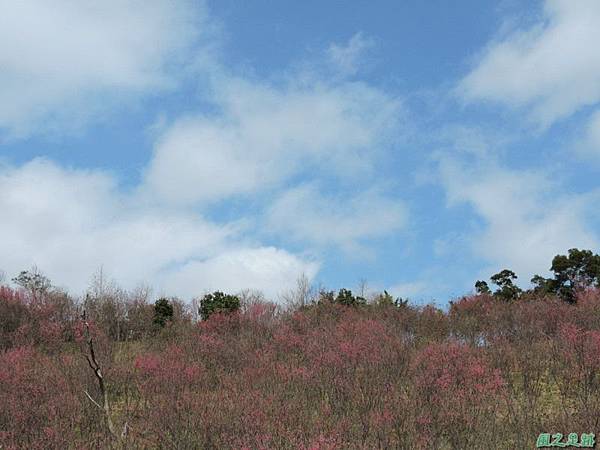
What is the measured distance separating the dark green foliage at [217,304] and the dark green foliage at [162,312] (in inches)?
54.1

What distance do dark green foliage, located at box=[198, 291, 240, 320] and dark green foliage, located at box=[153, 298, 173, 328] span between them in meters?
1.38

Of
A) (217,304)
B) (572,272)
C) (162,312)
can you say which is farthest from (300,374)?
(572,272)

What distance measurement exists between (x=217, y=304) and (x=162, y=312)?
2379 mm

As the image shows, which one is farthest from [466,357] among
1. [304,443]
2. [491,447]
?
[304,443]

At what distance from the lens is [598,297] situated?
18.3m

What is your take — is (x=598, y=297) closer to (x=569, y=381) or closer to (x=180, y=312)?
(x=569, y=381)

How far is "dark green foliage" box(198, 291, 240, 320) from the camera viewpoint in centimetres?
2028

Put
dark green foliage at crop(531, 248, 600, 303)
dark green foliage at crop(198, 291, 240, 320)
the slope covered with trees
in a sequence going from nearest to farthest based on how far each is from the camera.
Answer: the slope covered with trees < dark green foliage at crop(198, 291, 240, 320) < dark green foliage at crop(531, 248, 600, 303)

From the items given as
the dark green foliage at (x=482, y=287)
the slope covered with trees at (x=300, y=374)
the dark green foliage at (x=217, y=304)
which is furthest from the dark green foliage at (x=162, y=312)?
the dark green foliage at (x=482, y=287)

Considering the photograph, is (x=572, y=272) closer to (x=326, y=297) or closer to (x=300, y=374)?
(x=326, y=297)

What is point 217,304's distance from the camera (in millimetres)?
20344

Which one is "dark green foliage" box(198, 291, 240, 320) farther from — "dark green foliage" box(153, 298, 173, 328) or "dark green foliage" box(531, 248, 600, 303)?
"dark green foliage" box(531, 248, 600, 303)

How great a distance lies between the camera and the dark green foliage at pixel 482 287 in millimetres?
22322

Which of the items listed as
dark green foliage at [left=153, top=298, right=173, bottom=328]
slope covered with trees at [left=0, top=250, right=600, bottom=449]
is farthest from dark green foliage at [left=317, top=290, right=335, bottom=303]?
dark green foliage at [left=153, top=298, right=173, bottom=328]
